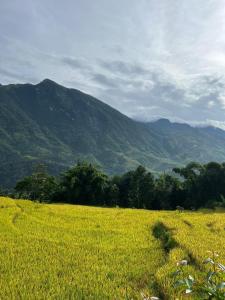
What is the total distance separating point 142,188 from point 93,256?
60.8m

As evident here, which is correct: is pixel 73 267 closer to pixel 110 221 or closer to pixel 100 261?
pixel 100 261

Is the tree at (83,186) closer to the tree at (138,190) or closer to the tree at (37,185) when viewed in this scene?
the tree at (138,190)

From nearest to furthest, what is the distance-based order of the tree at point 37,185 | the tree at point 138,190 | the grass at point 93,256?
1. the grass at point 93,256
2. the tree at point 138,190
3. the tree at point 37,185

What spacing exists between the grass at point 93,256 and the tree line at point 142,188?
45850 mm

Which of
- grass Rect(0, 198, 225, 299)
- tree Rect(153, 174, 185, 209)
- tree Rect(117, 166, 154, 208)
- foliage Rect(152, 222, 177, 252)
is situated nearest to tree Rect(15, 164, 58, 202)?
tree Rect(117, 166, 154, 208)

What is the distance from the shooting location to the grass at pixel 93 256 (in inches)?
401

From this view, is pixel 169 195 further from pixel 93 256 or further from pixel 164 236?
pixel 93 256

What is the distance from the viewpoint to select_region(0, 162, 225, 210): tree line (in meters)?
68.9

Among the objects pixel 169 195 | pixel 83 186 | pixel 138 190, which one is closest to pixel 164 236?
pixel 83 186

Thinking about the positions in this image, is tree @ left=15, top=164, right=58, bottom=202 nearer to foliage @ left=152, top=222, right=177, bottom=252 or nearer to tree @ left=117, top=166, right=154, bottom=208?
tree @ left=117, top=166, right=154, bottom=208

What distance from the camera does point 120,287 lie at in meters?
10.4

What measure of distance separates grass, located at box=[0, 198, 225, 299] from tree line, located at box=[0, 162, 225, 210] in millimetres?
45850

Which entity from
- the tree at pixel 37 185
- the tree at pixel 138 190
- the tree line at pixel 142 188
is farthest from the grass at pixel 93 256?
the tree at pixel 37 185

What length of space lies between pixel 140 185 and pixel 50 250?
197ft
